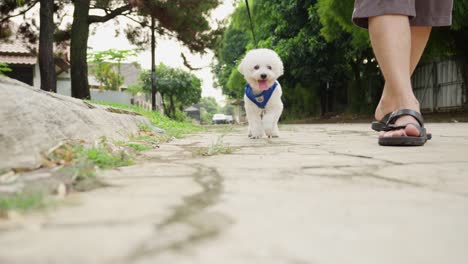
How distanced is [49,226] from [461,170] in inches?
55.6

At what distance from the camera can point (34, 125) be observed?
1.74m

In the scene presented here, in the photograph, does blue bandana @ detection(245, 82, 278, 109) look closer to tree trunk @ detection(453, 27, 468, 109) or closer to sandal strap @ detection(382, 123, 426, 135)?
sandal strap @ detection(382, 123, 426, 135)

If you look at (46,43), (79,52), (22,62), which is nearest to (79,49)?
(79,52)

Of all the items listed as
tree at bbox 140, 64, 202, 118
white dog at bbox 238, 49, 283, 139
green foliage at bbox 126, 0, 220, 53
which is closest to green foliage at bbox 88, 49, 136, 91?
tree at bbox 140, 64, 202, 118

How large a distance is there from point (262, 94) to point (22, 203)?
3290 mm

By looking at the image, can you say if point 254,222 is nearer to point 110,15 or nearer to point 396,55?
point 396,55

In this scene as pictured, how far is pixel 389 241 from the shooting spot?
0.71 meters

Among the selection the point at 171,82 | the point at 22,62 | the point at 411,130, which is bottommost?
the point at 411,130

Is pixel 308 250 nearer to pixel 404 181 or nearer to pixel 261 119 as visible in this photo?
pixel 404 181

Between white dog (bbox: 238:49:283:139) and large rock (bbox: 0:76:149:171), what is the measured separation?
6.03 feet

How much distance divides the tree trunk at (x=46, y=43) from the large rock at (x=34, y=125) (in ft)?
21.5

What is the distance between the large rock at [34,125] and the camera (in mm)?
1475

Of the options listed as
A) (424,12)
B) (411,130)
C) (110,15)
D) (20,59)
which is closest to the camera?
(411,130)

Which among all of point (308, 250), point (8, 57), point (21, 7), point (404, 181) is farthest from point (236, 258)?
point (8, 57)
